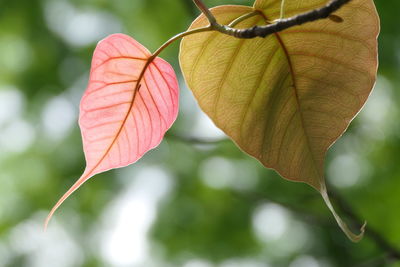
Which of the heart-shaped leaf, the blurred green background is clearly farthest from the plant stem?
the blurred green background

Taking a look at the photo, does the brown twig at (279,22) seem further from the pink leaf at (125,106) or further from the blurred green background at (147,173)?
the blurred green background at (147,173)

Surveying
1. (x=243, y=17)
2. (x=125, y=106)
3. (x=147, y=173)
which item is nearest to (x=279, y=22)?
(x=243, y=17)

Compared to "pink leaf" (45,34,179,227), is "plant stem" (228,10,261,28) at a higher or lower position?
higher

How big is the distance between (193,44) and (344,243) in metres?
1.81

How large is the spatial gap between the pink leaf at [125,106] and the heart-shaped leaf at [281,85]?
0.05 metres

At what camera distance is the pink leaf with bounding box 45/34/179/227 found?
0.55 meters

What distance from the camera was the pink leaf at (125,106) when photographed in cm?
55

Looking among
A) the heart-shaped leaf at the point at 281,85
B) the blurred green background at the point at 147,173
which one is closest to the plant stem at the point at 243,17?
A: the heart-shaped leaf at the point at 281,85

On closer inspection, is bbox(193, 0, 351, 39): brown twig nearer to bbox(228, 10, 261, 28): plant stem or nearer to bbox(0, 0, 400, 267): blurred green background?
bbox(228, 10, 261, 28): plant stem

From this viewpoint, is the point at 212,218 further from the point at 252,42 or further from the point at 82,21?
the point at 252,42

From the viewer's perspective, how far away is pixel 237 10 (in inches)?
20.6

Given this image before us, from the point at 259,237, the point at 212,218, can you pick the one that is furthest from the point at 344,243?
the point at 212,218

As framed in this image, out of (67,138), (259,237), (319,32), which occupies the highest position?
(319,32)

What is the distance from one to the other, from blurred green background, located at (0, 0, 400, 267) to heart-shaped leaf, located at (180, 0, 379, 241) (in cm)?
166
